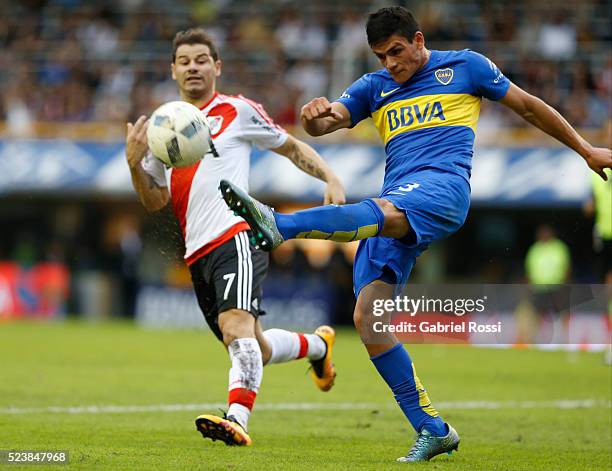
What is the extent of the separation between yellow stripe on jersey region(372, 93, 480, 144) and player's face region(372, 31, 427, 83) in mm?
189

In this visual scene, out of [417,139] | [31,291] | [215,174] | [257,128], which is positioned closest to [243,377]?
[215,174]

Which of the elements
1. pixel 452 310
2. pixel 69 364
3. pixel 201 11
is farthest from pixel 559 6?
pixel 452 310

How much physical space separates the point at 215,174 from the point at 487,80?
207 centimetres

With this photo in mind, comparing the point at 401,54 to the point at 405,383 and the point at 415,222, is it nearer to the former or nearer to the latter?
the point at 415,222

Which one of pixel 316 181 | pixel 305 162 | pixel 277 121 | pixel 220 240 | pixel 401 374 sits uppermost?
pixel 277 121

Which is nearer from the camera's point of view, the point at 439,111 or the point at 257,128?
the point at 439,111

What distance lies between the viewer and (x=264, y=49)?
78.7ft

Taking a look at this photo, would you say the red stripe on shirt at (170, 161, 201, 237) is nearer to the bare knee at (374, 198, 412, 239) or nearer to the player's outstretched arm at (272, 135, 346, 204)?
the player's outstretched arm at (272, 135, 346, 204)

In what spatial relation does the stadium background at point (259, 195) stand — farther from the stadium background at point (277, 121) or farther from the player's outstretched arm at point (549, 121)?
the player's outstretched arm at point (549, 121)

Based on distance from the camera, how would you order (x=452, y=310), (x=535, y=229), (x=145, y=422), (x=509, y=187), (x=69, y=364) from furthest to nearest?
(x=535, y=229) < (x=509, y=187) < (x=69, y=364) < (x=145, y=422) < (x=452, y=310)

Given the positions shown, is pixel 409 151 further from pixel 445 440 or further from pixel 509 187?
pixel 509 187

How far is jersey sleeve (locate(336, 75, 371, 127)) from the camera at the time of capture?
7.09 m

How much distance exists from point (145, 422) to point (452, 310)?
100 inches

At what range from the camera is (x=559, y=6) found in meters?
22.9
